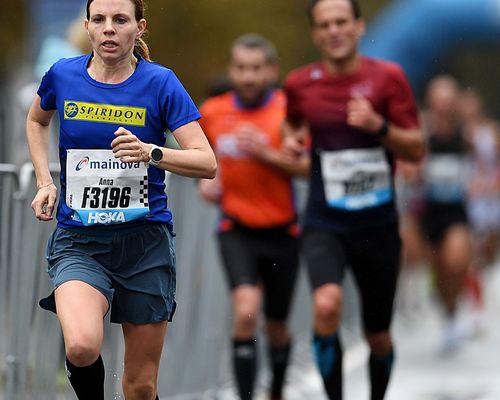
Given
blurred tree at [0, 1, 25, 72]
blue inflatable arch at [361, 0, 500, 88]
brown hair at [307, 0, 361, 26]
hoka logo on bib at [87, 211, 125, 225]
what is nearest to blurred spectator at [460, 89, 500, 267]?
blue inflatable arch at [361, 0, 500, 88]

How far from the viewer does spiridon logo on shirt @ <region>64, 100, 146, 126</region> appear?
529 cm

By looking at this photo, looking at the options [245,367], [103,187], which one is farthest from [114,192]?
[245,367]

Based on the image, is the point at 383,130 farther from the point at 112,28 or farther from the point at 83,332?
the point at 83,332

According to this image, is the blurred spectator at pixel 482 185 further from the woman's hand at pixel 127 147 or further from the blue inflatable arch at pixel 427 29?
the woman's hand at pixel 127 147

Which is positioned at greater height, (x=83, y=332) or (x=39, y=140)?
(x=39, y=140)

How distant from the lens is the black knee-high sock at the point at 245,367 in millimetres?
8352

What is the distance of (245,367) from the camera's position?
27.5ft

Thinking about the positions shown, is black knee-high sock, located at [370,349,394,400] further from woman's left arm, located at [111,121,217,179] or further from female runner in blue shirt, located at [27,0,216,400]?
woman's left arm, located at [111,121,217,179]

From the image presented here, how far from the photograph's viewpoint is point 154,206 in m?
5.49

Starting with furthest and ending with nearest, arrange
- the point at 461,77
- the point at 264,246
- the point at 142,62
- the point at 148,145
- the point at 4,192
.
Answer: the point at 461,77 → the point at 264,246 → the point at 4,192 → the point at 142,62 → the point at 148,145

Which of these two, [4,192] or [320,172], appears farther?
[320,172]

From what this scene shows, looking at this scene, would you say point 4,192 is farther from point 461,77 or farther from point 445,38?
point 461,77

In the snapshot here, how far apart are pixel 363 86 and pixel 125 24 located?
247 centimetres

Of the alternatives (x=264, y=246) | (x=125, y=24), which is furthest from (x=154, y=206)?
(x=264, y=246)
